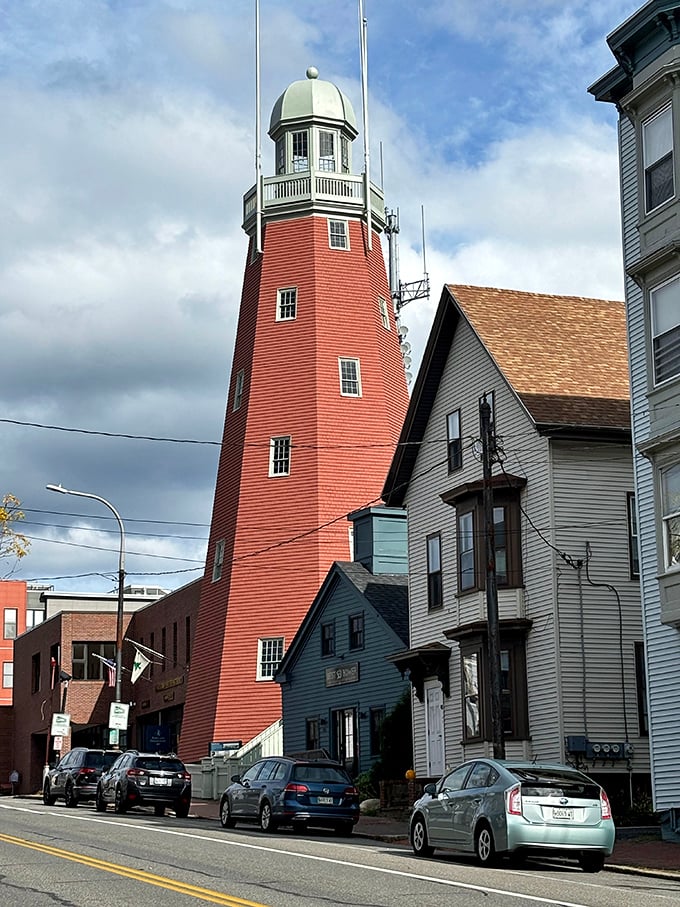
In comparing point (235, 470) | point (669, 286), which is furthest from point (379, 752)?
point (669, 286)

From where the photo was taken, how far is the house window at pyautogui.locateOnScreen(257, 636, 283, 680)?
47.8 meters

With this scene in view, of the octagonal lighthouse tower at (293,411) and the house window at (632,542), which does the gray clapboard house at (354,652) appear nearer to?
the octagonal lighthouse tower at (293,411)

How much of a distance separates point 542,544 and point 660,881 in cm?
1400

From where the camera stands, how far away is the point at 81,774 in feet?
133

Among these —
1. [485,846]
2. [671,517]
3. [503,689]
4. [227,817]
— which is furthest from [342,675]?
[485,846]

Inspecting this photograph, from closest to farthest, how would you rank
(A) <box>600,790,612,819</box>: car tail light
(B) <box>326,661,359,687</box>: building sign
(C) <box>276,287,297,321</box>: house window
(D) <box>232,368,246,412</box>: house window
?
(A) <box>600,790,612,819</box>: car tail light → (B) <box>326,661,359,687</box>: building sign → (C) <box>276,287,297,321</box>: house window → (D) <box>232,368,246,412</box>: house window

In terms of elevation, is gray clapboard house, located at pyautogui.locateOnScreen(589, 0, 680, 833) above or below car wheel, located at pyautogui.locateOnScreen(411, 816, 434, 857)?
above

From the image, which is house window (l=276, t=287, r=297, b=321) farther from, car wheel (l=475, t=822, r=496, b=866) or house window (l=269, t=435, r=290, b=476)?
car wheel (l=475, t=822, r=496, b=866)

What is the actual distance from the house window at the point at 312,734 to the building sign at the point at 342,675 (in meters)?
1.41

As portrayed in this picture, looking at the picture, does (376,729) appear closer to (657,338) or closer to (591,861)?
(657,338)

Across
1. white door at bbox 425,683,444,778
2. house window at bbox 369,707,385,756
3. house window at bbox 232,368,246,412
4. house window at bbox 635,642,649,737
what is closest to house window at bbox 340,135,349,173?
house window at bbox 232,368,246,412

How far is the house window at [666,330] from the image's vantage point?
26312mm

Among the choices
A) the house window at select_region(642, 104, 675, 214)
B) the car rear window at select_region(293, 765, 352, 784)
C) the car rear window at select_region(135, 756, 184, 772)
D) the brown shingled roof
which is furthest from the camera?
the car rear window at select_region(135, 756, 184, 772)

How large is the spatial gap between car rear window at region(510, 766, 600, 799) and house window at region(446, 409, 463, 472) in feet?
53.1
